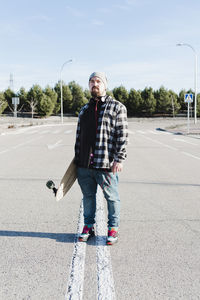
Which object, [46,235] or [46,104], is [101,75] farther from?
[46,104]

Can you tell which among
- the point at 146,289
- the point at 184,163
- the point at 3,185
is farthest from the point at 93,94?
the point at 184,163

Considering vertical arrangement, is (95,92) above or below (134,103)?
below

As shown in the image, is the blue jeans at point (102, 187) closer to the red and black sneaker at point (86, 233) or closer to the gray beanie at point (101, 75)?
the red and black sneaker at point (86, 233)

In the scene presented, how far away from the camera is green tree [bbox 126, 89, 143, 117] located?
3371 inches

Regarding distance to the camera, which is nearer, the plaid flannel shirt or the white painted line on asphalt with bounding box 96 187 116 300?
the white painted line on asphalt with bounding box 96 187 116 300

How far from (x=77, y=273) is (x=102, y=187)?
0.97m

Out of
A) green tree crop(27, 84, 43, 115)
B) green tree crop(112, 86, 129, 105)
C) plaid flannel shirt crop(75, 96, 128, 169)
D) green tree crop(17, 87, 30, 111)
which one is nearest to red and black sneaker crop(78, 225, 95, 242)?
plaid flannel shirt crop(75, 96, 128, 169)

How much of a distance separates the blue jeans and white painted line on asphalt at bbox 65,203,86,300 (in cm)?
38

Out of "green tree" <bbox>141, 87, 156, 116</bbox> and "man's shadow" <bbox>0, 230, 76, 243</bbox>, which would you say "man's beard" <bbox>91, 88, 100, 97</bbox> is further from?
"green tree" <bbox>141, 87, 156, 116</bbox>

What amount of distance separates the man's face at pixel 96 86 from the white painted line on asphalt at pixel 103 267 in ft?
5.27

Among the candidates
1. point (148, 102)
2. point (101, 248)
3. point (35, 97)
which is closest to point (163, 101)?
point (148, 102)

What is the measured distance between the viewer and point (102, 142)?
342 centimetres

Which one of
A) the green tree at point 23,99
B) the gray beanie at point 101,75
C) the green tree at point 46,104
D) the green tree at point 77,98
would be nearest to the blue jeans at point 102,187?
the gray beanie at point 101,75

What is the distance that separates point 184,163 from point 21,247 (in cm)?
716
